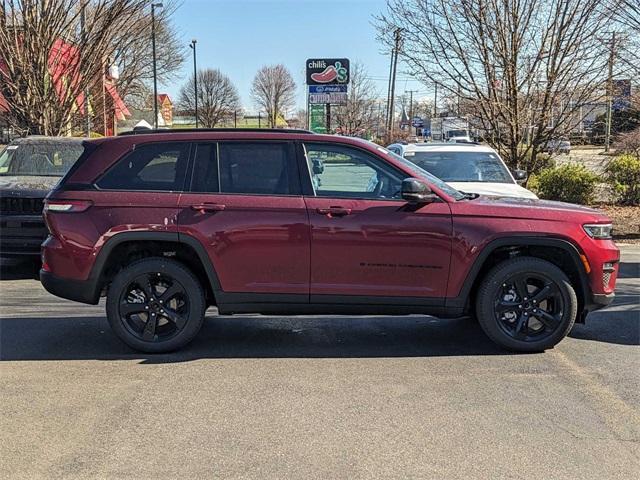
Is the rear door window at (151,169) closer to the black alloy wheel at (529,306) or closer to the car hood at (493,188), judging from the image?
the black alloy wheel at (529,306)

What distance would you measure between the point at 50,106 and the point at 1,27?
1.81 m

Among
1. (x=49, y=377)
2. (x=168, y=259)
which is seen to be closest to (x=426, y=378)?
(x=168, y=259)

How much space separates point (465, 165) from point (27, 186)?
645cm

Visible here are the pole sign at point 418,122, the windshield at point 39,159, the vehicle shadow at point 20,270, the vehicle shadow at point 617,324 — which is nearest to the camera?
the vehicle shadow at point 617,324

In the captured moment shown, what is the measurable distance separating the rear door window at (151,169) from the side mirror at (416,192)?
1822 millimetres

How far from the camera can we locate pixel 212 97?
66438 mm

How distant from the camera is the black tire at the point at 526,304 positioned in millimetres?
5355

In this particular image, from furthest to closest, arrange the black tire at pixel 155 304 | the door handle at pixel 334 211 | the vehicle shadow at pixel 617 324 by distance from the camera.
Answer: the vehicle shadow at pixel 617 324
the black tire at pixel 155 304
the door handle at pixel 334 211

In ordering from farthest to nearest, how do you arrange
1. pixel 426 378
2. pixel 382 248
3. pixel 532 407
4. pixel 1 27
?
1. pixel 1 27
2. pixel 382 248
3. pixel 426 378
4. pixel 532 407

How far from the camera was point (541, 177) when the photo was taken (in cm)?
1555

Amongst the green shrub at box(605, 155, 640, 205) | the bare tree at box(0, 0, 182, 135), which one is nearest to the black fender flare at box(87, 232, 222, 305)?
the bare tree at box(0, 0, 182, 135)

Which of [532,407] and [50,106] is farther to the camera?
[50,106]

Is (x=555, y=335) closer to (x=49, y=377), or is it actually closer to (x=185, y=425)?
(x=185, y=425)

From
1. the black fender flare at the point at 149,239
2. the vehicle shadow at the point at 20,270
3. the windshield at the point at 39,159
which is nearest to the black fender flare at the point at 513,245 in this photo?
the black fender flare at the point at 149,239
